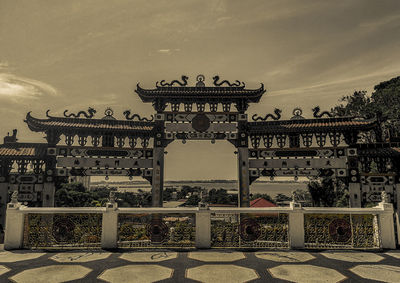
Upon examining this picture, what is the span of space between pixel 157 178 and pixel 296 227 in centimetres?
807

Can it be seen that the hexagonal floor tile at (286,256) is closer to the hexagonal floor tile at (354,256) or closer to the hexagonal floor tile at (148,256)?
the hexagonal floor tile at (354,256)

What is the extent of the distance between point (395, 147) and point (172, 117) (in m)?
11.9

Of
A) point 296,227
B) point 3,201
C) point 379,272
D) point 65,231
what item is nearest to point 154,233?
point 65,231

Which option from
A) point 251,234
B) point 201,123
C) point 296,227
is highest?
point 201,123

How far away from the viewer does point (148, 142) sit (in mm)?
15359

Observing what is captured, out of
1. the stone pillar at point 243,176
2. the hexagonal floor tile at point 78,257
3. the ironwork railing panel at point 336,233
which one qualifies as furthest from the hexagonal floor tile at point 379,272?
the stone pillar at point 243,176

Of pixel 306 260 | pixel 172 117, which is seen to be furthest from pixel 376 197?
pixel 172 117

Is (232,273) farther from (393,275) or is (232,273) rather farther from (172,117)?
(172,117)

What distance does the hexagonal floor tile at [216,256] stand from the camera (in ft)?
23.7

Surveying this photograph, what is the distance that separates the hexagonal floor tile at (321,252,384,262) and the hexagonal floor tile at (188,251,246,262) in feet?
8.11

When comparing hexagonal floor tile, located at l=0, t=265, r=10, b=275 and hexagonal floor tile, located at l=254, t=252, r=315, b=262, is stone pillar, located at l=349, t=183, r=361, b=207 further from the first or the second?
hexagonal floor tile, located at l=0, t=265, r=10, b=275

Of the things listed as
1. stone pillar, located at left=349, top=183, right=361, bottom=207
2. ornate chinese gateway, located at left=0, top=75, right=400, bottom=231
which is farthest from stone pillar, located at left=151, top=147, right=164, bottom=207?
stone pillar, located at left=349, top=183, right=361, bottom=207

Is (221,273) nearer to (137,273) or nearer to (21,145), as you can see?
(137,273)

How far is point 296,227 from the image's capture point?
855 cm
